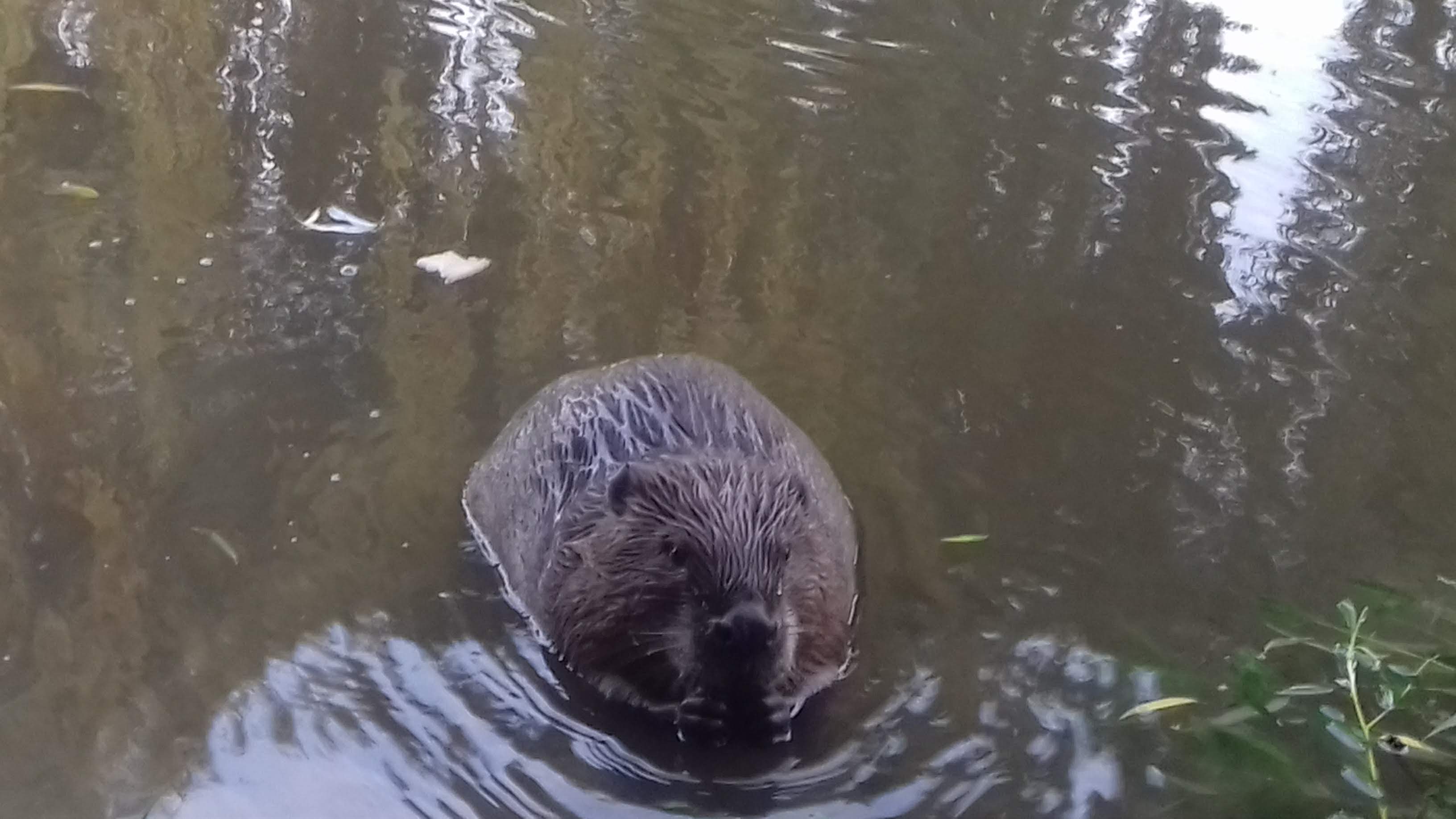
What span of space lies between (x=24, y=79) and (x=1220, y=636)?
14.2 feet

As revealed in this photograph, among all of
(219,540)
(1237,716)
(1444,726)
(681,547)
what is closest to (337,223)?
(219,540)

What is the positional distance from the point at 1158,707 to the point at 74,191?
3.50 metres

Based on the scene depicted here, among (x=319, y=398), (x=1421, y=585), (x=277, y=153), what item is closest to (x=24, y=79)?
(x=277, y=153)

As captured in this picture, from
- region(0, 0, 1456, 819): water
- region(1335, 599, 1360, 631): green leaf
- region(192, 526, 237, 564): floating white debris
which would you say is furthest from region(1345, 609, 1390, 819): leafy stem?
region(192, 526, 237, 564): floating white debris

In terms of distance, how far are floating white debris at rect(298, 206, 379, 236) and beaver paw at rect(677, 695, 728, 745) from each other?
7.26ft

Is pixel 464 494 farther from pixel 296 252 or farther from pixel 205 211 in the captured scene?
pixel 205 211

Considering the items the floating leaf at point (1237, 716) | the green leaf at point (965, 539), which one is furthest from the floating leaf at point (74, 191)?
the floating leaf at point (1237, 716)

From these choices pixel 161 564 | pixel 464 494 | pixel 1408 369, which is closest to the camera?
pixel 161 564

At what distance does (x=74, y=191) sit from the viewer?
4426mm

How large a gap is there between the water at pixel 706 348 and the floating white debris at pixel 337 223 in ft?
0.10

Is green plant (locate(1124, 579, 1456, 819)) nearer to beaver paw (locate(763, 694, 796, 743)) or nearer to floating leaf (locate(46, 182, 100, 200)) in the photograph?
beaver paw (locate(763, 694, 796, 743))

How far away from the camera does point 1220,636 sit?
3.19m

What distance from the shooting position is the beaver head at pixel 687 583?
2742 mm

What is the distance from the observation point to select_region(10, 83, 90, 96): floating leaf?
16.3 feet
